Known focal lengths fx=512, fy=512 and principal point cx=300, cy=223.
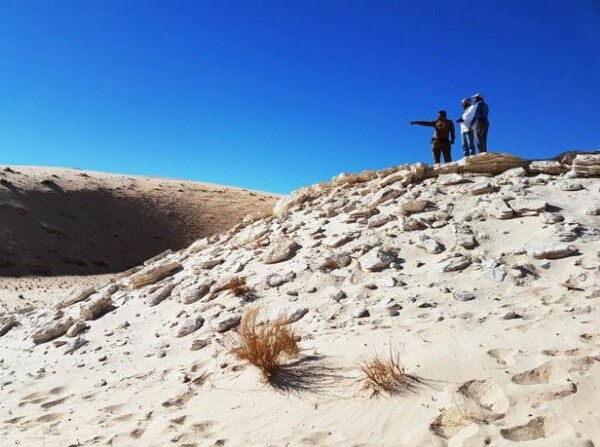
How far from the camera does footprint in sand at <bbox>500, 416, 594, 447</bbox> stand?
262cm

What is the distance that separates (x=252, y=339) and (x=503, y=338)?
6.19ft

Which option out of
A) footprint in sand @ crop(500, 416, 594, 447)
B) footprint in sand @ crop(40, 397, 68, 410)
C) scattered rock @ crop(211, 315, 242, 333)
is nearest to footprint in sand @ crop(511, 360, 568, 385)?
footprint in sand @ crop(500, 416, 594, 447)

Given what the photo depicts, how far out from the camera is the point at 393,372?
342 centimetres

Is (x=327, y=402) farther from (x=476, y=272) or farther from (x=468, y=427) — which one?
(x=476, y=272)

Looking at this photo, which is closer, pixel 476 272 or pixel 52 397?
pixel 52 397

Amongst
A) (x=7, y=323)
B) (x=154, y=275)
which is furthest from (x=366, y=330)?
(x=7, y=323)

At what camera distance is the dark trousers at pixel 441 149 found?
8922mm

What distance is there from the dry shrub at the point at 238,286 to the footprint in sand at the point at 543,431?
3.62 m

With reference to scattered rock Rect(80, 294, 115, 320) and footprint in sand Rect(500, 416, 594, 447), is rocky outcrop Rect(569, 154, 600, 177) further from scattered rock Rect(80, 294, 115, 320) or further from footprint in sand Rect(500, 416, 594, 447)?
scattered rock Rect(80, 294, 115, 320)

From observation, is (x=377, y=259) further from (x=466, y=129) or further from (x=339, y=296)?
(x=466, y=129)

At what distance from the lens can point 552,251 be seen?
4.94 m

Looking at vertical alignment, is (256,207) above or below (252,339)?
above

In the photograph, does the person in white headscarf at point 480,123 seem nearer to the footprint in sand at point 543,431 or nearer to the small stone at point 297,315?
the small stone at point 297,315

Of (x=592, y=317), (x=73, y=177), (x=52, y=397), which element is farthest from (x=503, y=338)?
(x=73, y=177)
